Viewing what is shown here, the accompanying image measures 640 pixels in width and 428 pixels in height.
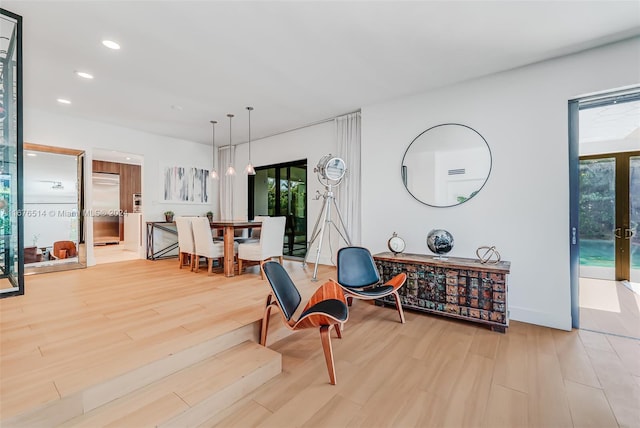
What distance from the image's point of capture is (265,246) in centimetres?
426

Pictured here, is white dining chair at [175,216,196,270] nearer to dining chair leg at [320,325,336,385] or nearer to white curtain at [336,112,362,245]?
white curtain at [336,112,362,245]

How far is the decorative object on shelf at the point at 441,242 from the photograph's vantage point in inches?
130

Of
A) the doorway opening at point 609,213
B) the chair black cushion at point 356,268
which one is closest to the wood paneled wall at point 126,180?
the chair black cushion at point 356,268

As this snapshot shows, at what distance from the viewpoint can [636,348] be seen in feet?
8.12

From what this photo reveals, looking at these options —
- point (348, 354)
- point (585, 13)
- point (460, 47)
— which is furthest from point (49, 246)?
point (585, 13)

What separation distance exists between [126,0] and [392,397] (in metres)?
3.49

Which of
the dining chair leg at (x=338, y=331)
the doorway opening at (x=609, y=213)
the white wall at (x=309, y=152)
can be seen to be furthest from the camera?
the white wall at (x=309, y=152)

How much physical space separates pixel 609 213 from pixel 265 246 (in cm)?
466

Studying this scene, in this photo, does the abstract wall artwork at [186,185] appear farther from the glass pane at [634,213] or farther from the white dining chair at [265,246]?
the glass pane at [634,213]

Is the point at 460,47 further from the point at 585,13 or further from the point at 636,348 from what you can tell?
the point at 636,348

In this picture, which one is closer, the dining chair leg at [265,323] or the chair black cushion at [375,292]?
the dining chair leg at [265,323]

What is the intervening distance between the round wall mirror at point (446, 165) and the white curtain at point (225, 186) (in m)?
4.70

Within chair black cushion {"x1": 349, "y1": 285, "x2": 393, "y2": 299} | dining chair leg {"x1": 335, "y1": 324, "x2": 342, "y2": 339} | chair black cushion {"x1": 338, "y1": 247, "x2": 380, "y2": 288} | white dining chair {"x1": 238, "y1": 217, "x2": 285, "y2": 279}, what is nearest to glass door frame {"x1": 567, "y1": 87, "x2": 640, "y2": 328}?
chair black cushion {"x1": 349, "y1": 285, "x2": 393, "y2": 299}

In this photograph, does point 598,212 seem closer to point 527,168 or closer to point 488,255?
point 527,168
